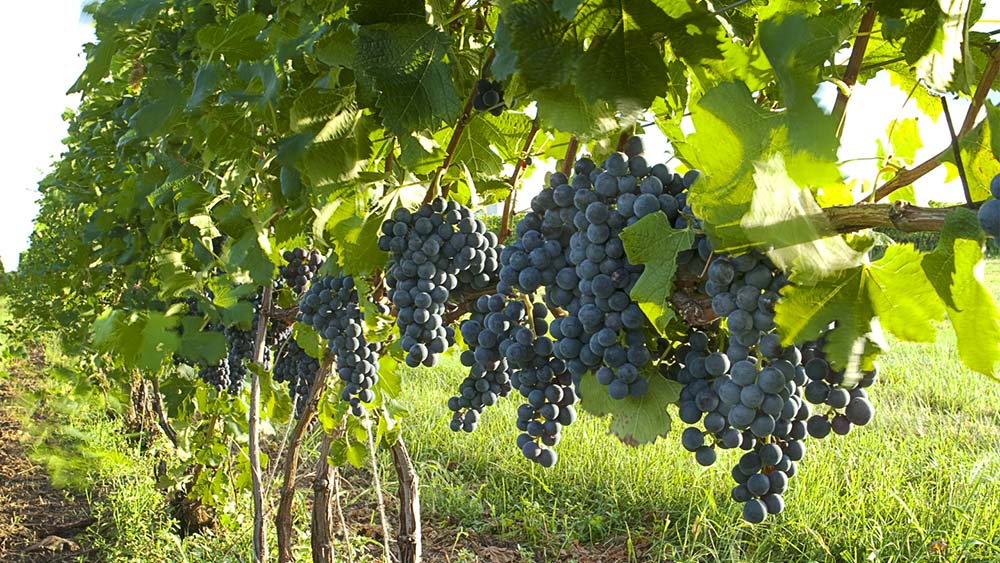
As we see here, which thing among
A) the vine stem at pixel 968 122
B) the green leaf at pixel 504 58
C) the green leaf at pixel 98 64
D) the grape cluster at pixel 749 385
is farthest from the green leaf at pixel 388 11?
the green leaf at pixel 98 64

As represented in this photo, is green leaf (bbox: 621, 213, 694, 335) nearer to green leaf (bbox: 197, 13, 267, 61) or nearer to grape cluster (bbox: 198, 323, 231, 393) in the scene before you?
green leaf (bbox: 197, 13, 267, 61)

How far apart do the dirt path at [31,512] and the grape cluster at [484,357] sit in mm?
3636

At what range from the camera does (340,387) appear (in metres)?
2.29

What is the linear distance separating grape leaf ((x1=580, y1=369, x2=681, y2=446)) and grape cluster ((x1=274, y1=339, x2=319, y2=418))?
1769mm

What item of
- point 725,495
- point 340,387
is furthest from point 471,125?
point 725,495

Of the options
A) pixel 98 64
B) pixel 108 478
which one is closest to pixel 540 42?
pixel 98 64

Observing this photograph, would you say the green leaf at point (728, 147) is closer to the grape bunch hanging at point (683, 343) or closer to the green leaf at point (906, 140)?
the grape bunch hanging at point (683, 343)

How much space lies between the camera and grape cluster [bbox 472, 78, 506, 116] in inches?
49.8

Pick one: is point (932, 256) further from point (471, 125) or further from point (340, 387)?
point (340, 387)

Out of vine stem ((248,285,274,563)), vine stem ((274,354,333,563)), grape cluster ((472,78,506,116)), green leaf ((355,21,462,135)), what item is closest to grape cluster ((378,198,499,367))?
grape cluster ((472,78,506,116))

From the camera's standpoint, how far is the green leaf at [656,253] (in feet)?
2.50

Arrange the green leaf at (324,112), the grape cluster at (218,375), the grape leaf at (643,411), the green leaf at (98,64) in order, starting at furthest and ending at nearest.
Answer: the grape cluster at (218,375)
the green leaf at (98,64)
the green leaf at (324,112)
the grape leaf at (643,411)

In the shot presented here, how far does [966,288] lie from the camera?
0.66 meters

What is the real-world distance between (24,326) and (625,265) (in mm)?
7672
